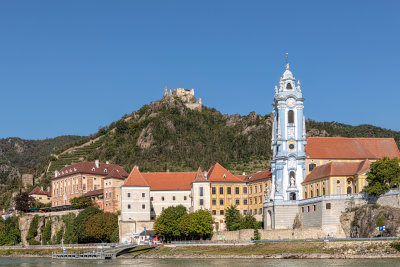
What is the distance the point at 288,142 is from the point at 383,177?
1954cm

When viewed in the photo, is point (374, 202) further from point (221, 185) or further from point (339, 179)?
point (221, 185)

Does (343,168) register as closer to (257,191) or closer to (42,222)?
(257,191)

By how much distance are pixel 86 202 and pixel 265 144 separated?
188 ft

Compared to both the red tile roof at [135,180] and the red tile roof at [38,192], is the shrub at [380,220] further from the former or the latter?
the red tile roof at [38,192]

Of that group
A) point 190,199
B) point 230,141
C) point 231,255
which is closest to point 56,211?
point 190,199

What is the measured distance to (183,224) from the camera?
9194cm

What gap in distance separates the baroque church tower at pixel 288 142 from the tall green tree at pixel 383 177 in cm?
1531

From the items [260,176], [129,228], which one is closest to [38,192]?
[129,228]

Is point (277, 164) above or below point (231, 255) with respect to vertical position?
above

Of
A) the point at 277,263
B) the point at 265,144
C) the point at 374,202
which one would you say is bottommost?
the point at 277,263

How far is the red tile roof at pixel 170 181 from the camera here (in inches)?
4296

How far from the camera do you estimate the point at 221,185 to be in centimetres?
10550

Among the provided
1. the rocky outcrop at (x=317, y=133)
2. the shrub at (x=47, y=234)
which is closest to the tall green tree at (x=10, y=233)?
the shrub at (x=47, y=234)

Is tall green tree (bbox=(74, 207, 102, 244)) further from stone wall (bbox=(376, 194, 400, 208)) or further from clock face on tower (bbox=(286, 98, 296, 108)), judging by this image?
stone wall (bbox=(376, 194, 400, 208))
